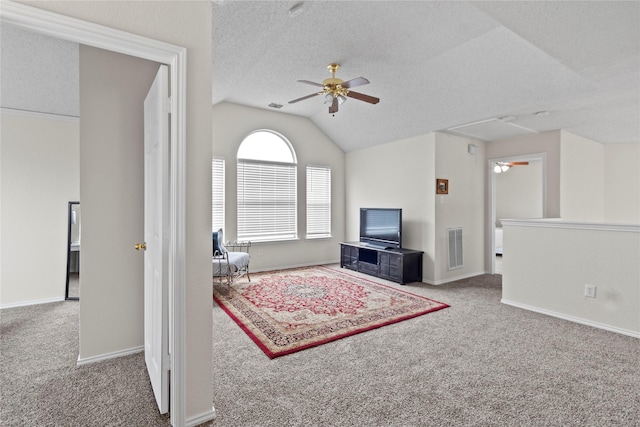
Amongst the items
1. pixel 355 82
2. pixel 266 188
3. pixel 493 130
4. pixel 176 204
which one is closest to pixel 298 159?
pixel 266 188

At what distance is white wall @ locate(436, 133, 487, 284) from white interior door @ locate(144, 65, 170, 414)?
4.24 metres

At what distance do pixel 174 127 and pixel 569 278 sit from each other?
423cm

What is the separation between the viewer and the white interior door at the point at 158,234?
5.58ft

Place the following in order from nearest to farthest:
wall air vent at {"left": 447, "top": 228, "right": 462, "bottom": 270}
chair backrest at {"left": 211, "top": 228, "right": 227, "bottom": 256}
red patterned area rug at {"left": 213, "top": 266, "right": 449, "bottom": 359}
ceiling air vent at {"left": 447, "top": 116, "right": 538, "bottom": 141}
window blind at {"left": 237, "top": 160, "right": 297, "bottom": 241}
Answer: red patterned area rug at {"left": 213, "top": 266, "right": 449, "bottom": 359} < chair backrest at {"left": 211, "top": 228, "right": 227, "bottom": 256} < ceiling air vent at {"left": 447, "top": 116, "right": 538, "bottom": 141} < wall air vent at {"left": 447, "top": 228, "right": 462, "bottom": 270} < window blind at {"left": 237, "top": 160, "right": 297, "bottom": 241}

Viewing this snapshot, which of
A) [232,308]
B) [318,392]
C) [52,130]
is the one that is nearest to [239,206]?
[232,308]

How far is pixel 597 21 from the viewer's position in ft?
7.50

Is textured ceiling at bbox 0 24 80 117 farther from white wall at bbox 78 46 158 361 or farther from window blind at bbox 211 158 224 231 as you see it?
window blind at bbox 211 158 224 231

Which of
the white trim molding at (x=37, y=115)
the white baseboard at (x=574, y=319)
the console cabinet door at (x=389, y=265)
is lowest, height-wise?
the white baseboard at (x=574, y=319)

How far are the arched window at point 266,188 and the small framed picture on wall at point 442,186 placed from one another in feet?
8.93

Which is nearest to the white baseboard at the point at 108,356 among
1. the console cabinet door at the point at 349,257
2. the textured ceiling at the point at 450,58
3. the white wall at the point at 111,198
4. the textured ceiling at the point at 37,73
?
the white wall at the point at 111,198

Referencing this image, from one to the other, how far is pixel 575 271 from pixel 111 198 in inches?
186

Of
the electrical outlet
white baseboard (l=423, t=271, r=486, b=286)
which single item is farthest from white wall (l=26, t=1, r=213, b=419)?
white baseboard (l=423, t=271, r=486, b=286)

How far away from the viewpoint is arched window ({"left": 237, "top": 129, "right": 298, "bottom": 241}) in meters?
5.76

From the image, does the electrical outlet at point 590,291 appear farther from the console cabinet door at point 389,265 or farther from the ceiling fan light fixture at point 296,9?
the ceiling fan light fixture at point 296,9
